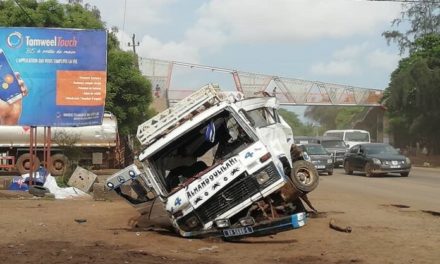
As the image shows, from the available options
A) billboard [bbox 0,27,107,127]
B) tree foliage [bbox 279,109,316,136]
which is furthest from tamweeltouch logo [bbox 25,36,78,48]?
tree foliage [bbox 279,109,316,136]

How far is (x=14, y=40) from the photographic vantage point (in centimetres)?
1733

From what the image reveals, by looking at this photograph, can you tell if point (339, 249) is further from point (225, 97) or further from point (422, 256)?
point (225, 97)

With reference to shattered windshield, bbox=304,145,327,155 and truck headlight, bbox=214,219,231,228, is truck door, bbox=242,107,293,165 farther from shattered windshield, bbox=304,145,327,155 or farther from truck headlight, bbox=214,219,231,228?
shattered windshield, bbox=304,145,327,155

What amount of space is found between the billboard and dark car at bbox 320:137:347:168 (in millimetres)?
20388

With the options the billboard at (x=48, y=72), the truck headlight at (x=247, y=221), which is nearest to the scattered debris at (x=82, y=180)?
the billboard at (x=48, y=72)

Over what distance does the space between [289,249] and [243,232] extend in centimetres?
78

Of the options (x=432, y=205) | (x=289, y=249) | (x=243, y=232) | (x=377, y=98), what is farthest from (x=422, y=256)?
(x=377, y=98)

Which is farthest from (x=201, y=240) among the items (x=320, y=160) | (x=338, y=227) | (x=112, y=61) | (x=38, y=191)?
(x=112, y=61)

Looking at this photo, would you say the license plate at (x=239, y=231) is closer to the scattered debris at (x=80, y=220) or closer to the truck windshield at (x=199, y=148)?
the truck windshield at (x=199, y=148)

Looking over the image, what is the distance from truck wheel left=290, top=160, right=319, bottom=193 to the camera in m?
10.5

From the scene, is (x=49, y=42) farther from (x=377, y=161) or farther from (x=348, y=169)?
(x=348, y=169)

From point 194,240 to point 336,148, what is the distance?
88.9 ft

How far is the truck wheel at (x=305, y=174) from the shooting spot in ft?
34.5

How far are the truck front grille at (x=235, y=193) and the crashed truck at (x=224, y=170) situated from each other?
0.01 meters
